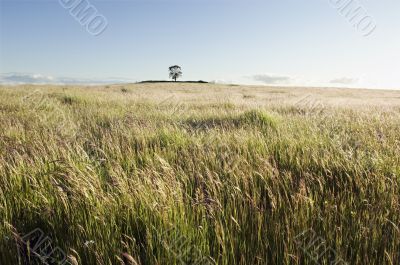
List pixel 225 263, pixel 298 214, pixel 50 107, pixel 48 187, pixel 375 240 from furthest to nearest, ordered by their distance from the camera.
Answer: pixel 50 107 → pixel 48 187 → pixel 298 214 → pixel 375 240 → pixel 225 263

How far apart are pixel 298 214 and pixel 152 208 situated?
0.98 meters

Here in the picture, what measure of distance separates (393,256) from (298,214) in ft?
1.90

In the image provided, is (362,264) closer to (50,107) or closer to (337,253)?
(337,253)

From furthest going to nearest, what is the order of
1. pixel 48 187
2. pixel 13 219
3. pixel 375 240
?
pixel 48 187 → pixel 13 219 → pixel 375 240

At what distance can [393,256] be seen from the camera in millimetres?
1802

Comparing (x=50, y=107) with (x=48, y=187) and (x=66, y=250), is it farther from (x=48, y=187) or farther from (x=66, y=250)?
(x=66, y=250)

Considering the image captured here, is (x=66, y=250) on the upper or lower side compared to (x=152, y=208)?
lower

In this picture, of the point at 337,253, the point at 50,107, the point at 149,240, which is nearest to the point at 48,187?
the point at 149,240

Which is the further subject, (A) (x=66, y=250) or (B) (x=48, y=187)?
(B) (x=48, y=187)

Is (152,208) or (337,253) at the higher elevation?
(152,208)

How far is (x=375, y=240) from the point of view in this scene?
1.92 metres

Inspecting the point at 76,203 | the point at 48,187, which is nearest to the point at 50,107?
the point at 48,187

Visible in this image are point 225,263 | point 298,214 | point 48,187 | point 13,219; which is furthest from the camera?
point 48,187

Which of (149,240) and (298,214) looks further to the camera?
(298,214)
